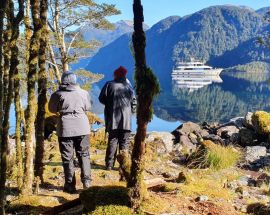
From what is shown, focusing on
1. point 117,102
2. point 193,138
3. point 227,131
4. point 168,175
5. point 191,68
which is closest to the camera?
point 117,102

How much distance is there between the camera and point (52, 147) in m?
13.3

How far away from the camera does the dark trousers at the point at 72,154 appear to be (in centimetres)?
720

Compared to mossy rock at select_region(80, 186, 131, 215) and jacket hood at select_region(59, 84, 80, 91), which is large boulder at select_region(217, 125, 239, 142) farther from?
mossy rock at select_region(80, 186, 131, 215)

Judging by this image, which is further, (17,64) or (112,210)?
(17,64)

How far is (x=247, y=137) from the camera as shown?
17844mm

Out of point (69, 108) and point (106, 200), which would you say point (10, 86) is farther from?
point (69, 108)

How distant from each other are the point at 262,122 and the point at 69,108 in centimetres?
1236

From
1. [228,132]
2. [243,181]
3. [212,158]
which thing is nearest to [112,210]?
[243,181]

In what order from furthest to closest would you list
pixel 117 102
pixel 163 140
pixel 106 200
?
pixel 163 140 < pixel 117 102 < pixel 106 200

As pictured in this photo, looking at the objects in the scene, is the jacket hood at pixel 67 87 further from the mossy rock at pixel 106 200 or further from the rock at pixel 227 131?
the rock at pixel 227 131

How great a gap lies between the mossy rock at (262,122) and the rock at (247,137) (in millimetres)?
294

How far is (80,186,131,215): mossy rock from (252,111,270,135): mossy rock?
527 inches

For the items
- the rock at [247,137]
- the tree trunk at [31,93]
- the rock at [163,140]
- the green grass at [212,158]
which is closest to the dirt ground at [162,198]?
the tree trunk at [31,93]

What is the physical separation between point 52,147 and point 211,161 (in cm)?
498
